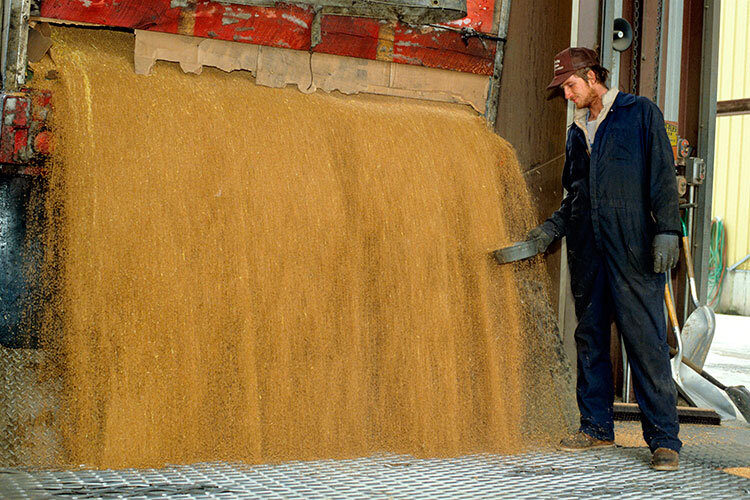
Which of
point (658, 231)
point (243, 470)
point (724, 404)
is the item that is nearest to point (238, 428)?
point (243, 470)

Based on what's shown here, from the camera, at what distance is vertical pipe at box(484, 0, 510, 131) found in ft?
13.4

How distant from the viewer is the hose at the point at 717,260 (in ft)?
43.1

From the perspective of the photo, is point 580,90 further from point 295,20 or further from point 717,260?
point 717,260

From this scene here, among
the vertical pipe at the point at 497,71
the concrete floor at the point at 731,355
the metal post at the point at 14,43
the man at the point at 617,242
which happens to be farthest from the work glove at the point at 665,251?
the concrete floor at the point at 731,355

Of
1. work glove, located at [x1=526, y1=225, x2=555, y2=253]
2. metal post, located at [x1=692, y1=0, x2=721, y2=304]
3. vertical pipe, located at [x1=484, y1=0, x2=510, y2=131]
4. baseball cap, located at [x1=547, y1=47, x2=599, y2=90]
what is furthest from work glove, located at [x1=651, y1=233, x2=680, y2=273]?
metal post, located at [x1=692, y1=0, x2=721, y2=304]

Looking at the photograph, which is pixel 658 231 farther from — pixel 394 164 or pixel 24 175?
pixel 24 175

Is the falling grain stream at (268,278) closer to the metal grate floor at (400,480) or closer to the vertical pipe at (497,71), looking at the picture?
the metal grate floor at (400,480)

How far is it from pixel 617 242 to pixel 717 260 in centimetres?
1075

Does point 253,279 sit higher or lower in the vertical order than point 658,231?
lower

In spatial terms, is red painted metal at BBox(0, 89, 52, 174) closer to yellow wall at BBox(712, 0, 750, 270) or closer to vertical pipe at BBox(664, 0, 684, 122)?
vertical pipe at BBox(664, 0, 684, 122)

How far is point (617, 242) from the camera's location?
3.33 metres

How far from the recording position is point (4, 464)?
2.76m

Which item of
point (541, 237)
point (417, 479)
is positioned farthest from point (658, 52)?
point (417, 479)

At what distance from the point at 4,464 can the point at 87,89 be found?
1.28 metres
